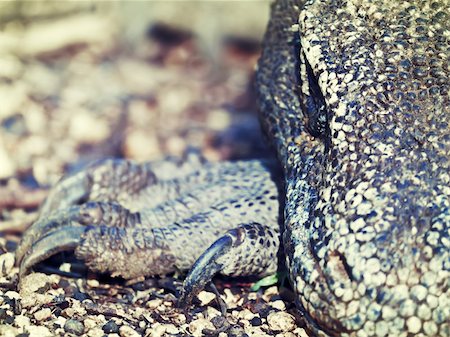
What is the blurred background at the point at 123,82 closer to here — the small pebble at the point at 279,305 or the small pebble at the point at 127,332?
the small pebble at the point at 279,305

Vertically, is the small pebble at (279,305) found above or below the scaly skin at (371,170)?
below

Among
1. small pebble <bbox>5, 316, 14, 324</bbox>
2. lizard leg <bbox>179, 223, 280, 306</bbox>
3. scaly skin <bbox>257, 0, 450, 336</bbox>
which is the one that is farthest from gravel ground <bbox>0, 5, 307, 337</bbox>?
scaly skin <bbox>257, 0, 450, 336</bbox>

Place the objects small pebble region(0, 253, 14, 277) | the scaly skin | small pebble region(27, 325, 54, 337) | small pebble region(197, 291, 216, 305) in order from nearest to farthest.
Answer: the scaly skin < small pebble region(27, 325, 54, 337) < small pebble region(197, 291, 216, 305) < small pebble region(0, 253, 14, 277)

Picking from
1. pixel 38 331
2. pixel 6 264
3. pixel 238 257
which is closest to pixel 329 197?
pixel 238 257

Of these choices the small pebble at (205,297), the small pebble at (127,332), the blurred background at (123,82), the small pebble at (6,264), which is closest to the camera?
the small pebble at (127,332)

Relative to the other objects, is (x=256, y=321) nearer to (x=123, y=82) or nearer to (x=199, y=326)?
(x=199, y=326)

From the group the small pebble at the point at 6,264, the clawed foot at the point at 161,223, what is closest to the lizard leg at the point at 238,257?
the clawed foot at the point at 161,223

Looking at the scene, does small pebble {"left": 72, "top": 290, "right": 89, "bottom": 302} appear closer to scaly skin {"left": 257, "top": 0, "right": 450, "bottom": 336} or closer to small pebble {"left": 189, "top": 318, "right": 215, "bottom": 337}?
small pebble {"left": 189, "top": 318, "right": 215, "bottom": 337}
